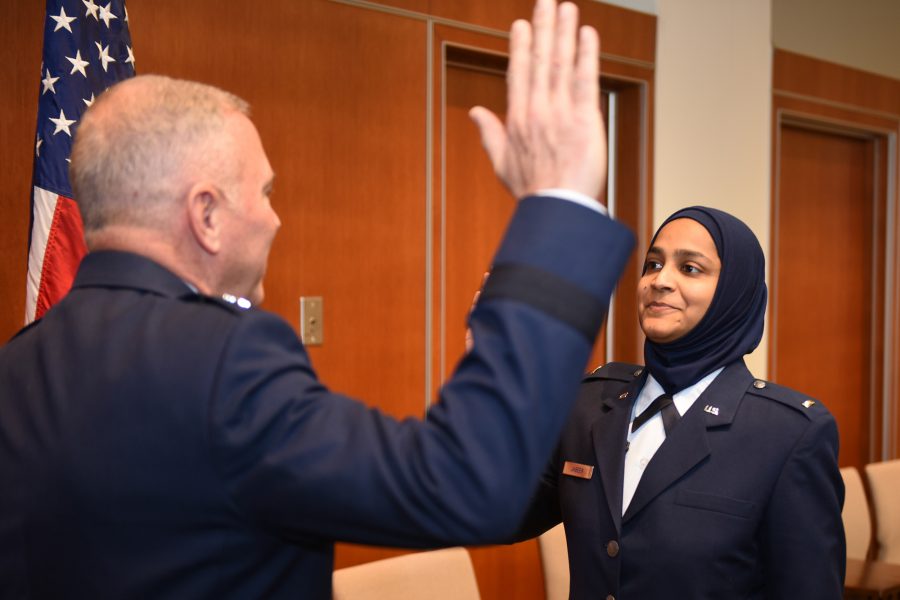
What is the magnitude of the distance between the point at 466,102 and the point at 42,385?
3028 millimetres

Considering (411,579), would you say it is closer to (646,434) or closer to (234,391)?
(646,434)

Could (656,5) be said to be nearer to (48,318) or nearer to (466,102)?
(466,102)

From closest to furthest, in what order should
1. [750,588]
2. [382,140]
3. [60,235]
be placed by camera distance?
[750,588], [60,235], [382,140]

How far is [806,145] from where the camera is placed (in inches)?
207

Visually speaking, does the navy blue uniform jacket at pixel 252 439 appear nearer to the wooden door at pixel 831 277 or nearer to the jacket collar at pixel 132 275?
the jacket collar at pixel 132 275

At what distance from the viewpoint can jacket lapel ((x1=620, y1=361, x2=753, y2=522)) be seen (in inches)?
71.4

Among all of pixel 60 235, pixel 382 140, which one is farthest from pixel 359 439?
pixel 382 140

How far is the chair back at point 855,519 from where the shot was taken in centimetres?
385

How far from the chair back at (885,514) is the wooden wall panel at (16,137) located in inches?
138

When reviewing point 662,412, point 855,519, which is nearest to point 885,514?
point 855,519

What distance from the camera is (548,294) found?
84 centimetres

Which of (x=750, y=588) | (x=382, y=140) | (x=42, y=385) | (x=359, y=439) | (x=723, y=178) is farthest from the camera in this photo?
(x=723, y=178)

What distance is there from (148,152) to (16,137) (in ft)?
6.21

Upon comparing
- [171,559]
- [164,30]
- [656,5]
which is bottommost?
[171,559]
